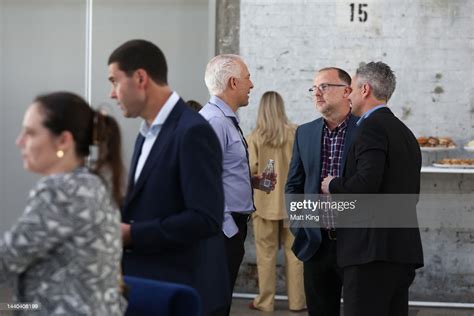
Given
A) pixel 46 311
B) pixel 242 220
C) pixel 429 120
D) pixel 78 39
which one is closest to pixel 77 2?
pixel 78 39

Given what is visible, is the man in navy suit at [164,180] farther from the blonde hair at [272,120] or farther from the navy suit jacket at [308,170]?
the blonde hair at [272,120]

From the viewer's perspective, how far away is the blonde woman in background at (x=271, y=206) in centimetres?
755

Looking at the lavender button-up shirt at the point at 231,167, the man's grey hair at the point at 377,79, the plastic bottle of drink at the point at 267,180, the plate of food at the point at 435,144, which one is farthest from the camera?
the plate of food at the point at 435,144

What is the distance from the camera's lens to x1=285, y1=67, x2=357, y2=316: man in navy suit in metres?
4.91

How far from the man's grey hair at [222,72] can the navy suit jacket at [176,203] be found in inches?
64.7

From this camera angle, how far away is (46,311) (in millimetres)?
2438

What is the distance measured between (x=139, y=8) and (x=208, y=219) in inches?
210

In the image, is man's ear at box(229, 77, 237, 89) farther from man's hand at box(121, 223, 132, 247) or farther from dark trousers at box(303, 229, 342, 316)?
man's hand at box(121, 223, 132, 247)

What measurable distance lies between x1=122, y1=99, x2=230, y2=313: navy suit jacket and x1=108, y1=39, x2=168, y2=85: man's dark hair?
7.0 inches

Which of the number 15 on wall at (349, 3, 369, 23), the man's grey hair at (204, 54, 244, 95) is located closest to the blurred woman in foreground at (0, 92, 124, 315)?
the man's grey hair at (204, 54, 244, 95)

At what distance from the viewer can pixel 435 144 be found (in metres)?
7.59

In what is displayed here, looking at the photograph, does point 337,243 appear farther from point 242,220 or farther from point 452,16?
point 452,16

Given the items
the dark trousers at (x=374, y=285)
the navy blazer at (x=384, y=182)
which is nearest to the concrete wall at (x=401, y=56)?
the navy blazer at (x=384, y=182)

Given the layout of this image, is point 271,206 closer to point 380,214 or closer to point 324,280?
point 324,280
